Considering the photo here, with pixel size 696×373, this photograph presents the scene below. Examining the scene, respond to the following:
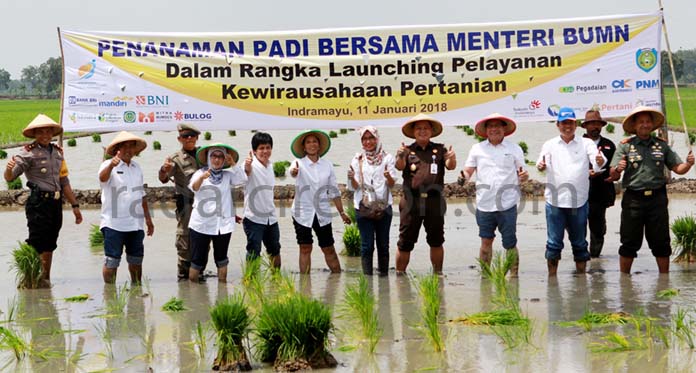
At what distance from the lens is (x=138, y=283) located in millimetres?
8820

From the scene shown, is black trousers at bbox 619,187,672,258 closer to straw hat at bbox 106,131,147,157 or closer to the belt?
straw hat at bbox 106,131,147,157

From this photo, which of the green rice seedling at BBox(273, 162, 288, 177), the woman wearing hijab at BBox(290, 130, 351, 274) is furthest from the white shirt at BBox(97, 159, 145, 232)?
the green rice seedling at BBox(273, 162, 288, 177)

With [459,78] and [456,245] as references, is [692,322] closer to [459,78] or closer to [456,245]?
[456,245]

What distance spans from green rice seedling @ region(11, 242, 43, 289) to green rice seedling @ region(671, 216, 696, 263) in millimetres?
6038

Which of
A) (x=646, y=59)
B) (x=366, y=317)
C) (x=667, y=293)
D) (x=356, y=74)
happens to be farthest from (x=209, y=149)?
(x=646, y=59)

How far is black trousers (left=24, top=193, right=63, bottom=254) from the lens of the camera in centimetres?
875

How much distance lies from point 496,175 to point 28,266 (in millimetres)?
4197

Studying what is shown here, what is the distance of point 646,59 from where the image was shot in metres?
12.0

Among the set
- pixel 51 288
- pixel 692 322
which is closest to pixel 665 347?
pixel 692 322

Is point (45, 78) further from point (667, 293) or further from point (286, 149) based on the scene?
point (667, 293)

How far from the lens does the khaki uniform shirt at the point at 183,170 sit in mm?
9055

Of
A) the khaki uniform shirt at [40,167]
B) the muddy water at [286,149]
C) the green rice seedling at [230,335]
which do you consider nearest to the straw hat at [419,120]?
the khaki uniform shirt at [40,167]

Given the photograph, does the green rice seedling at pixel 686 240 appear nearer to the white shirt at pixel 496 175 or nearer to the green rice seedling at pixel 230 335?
the white shirt at pixel 496 175

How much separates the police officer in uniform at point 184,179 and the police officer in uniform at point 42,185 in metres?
0.97
